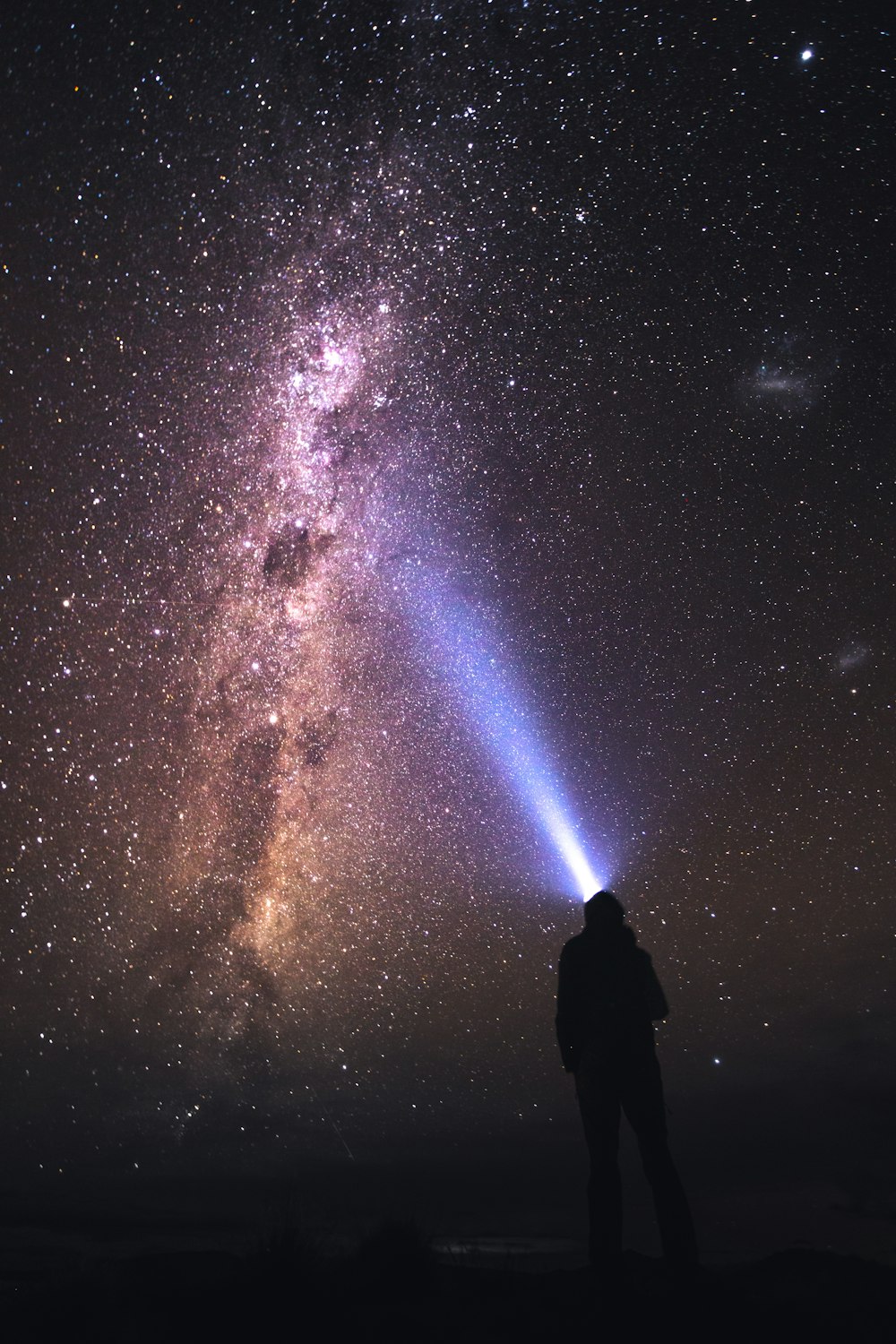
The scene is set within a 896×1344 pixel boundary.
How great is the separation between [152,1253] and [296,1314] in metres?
2.86

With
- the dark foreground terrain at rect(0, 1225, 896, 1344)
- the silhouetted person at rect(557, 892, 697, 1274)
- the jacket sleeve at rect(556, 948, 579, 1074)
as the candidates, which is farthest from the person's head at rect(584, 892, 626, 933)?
the dark foreground terrain at rect(0, 1225, 896, 1344)

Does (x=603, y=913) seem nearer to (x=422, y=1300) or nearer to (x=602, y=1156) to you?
(x=602, y=1156)

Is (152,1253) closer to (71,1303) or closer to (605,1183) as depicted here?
(71,1303)

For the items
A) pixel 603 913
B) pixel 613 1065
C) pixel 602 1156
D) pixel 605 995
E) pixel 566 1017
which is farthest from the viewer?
pixel 603 913

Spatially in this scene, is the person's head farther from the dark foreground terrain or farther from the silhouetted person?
the dark foreground terrain

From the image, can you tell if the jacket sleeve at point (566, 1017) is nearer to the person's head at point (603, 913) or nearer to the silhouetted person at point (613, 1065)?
the silhouetted person at point (613, 1065)

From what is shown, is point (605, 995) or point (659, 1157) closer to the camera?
point (659, 1157)

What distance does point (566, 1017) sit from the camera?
151 inches

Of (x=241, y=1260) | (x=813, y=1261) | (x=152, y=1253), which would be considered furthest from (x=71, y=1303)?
(x=813, y=1261)

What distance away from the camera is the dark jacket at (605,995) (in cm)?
365

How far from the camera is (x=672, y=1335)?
2627 millimetres

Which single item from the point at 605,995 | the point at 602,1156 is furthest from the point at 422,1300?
the point at 605,995

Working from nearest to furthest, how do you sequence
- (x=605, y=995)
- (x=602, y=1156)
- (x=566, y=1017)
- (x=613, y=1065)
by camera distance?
(x=602, y=1156)
(x=613, y=1065)
(x=605, y=995)
(x=566, y=1017)

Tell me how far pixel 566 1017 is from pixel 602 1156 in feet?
2.04
